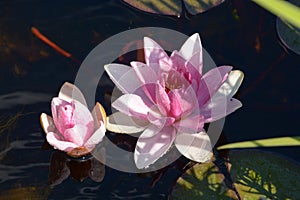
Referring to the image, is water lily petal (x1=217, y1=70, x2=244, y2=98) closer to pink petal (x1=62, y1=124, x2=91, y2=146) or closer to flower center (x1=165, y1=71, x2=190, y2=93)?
flower center (x1=165, y1=71, x2=190, y2=93)

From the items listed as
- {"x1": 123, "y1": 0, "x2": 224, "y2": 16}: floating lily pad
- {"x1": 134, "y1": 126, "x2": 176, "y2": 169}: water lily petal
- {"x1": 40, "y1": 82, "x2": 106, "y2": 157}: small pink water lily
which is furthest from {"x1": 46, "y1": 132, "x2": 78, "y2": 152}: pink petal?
{"x1": 123, "y1": 0, "x2": 224, "y2": 16}: floating lily pad

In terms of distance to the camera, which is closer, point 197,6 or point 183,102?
point 183,102

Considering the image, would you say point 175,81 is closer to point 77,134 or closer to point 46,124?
point 77,134

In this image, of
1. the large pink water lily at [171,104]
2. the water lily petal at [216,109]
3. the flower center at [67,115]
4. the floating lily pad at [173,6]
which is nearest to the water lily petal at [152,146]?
the large pink water lily at [171,104]

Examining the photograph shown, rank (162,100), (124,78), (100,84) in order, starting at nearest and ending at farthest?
(162,100), (124,78), (100,84)

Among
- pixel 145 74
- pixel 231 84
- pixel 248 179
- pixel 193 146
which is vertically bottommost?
pixel 248 179

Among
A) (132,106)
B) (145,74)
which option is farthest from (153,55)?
(132,106)
